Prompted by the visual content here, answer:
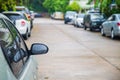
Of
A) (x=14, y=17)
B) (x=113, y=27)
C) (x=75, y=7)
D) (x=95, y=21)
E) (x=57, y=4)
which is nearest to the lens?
(x=14, y=17)

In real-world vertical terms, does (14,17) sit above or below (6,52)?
below

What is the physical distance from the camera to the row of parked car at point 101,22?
76.2ft

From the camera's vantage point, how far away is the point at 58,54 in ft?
49.8

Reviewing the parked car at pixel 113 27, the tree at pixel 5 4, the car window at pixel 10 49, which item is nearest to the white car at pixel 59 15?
the tree at pixel 5 4

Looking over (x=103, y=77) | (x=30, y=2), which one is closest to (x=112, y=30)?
(x=103, y=77)

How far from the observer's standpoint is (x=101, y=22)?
106 feet

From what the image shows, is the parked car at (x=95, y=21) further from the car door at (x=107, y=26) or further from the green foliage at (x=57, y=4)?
the green foliage at (x=57, y=4)

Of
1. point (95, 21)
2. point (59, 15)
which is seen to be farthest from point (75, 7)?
point (95, 21)

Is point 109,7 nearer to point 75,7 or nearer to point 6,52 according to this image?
point 75,7

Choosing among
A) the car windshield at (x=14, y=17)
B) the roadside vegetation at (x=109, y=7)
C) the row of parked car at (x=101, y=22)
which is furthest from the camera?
the roadside vegetation at (x=109, y=7)

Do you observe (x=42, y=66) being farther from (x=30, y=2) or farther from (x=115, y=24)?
(x=30, y=2)

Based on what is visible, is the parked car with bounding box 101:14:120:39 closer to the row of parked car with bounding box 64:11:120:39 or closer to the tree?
the row of parked car with bounding box 64:11:120:39

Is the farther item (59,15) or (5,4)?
(59,15)

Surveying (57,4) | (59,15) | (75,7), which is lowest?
(59,15)
